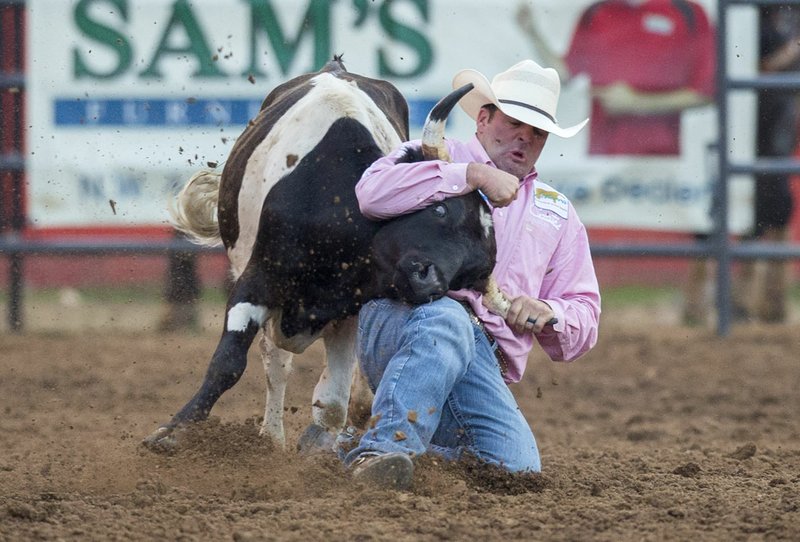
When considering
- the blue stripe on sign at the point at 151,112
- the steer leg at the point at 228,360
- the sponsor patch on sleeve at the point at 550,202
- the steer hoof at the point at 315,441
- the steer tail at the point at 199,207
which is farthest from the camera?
the blue stripe on sign at the point at 151,112

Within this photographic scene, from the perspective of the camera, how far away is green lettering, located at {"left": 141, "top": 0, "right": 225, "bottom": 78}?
7.88 m

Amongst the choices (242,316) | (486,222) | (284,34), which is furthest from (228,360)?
(284,34)

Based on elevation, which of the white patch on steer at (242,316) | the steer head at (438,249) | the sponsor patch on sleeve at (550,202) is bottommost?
the white patch on steer at (242,316)

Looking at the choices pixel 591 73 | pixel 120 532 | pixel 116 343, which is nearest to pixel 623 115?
pixel 591 73

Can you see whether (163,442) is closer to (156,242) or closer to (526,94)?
(526,94)

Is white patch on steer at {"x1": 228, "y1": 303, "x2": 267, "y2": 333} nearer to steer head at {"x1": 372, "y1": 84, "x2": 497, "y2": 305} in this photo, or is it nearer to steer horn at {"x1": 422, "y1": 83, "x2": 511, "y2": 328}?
steer head at {"x1": 372, "y1": 84, "x2": 497, "y2": 305}

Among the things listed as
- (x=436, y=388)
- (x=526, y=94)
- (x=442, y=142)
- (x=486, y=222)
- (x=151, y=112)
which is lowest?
(x=436, y=388)

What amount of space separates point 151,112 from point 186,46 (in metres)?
0.44

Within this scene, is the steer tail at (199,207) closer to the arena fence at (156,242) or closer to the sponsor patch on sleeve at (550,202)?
the sponsor patch on sleeve at (550,202)

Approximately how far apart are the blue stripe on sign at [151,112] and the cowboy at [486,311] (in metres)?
4.00

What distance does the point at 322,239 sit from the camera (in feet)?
12.2

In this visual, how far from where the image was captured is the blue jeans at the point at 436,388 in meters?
3.42

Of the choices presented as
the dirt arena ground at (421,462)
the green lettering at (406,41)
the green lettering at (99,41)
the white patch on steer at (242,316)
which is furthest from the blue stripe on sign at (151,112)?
the white patch on steer at (242,316)

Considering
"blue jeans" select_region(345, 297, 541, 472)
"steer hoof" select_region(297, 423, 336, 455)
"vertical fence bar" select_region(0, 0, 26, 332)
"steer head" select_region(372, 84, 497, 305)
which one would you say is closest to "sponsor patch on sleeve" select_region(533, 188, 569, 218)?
"steer head" select_region(372, 84, 497, 305)
